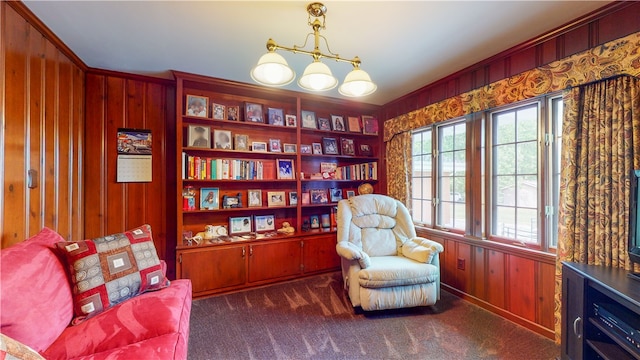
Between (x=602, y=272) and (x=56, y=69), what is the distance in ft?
13.2

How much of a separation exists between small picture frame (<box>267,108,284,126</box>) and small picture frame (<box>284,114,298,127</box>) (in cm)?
6

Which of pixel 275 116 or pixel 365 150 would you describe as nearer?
pixel 275 116

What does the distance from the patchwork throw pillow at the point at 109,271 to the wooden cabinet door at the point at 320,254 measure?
176 centimetres

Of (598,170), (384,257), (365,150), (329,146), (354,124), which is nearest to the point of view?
(598,170)

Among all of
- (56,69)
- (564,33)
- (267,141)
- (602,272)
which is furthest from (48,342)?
(564,33)

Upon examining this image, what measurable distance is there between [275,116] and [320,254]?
182 centimetres

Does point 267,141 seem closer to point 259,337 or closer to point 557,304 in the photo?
point 259,337

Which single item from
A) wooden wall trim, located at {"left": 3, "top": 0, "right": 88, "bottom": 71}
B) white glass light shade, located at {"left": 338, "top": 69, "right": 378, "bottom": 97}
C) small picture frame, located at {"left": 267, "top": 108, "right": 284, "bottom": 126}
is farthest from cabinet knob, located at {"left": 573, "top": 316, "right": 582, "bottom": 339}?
wooden wall trim, located at {"left": 3, "top": 0, "right": 88, "bottom": 71}

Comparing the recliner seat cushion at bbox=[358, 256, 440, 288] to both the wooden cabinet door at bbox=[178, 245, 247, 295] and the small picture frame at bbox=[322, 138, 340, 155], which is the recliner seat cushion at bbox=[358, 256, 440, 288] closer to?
the wooden cabinet door at bbox=[178, 245, 247, 295]

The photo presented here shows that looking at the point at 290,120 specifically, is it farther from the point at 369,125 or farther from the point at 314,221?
the point at 314,221

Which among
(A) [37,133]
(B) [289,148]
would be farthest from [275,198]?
(A) [37,133]

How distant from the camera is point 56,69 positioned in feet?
6.80

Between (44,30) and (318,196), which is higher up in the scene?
(44,30)

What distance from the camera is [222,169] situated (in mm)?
2988
